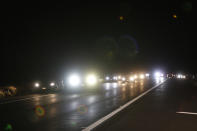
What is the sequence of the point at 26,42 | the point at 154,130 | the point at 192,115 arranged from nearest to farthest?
the point at 154,130 → the point at 192,115 → the point at 26,42

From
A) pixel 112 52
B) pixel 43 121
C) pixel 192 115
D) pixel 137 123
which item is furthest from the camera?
pixel 112 52

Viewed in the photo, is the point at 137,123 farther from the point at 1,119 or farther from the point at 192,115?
the point at 1,119

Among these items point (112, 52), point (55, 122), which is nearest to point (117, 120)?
point (55, 122)

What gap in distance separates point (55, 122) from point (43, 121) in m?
0.54

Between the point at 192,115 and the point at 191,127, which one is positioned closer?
the point at 191,127

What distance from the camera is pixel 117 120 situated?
465 inches

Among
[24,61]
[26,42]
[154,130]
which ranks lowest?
[154,130]

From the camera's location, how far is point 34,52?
5375cm

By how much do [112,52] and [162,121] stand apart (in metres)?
106

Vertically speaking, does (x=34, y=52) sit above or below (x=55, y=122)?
above

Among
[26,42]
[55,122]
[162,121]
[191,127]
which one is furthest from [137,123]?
[26,42]

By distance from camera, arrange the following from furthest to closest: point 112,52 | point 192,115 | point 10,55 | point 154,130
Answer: point 112,52, point 10,55, point 192,115, point 154,130

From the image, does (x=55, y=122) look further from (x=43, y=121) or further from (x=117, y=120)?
(x=117, y=120)

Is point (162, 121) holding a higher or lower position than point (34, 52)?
lower
